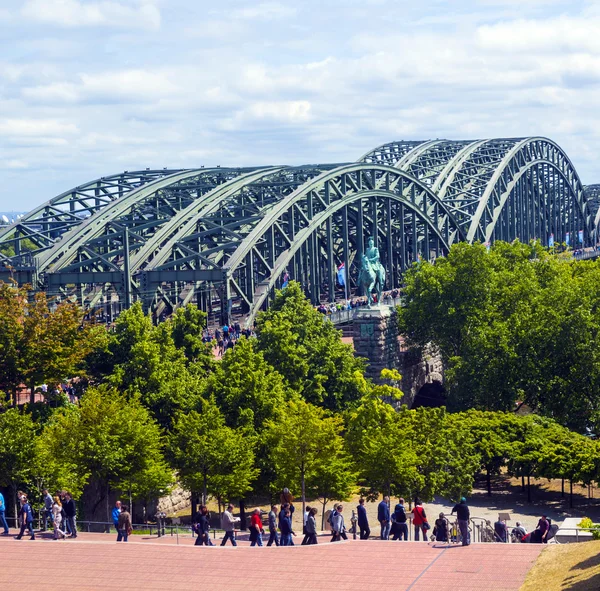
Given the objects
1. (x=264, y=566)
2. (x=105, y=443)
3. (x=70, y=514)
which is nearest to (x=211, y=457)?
(x=105, y=443)

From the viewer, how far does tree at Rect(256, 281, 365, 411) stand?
5781 centimetres

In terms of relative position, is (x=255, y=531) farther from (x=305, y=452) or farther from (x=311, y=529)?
(x=305, y=452)

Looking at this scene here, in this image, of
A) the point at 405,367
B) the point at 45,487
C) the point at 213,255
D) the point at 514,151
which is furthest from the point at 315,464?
the point at 514,151

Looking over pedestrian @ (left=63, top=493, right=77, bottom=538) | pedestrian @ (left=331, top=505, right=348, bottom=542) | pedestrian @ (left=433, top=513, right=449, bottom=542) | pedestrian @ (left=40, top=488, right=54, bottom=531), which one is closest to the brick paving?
pedestrian @ (left=63, top=493, right=77, bottom=538)

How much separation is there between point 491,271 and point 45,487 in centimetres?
4389

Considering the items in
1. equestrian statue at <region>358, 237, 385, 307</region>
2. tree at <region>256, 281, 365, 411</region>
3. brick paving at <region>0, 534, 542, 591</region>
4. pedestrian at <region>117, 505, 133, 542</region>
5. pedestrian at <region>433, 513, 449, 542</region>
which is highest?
equestrian statue at <region>358, 237, 385, 307</region>

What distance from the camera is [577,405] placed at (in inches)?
2491

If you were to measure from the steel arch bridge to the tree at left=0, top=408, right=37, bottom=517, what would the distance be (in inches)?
1115

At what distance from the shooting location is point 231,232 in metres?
83.9

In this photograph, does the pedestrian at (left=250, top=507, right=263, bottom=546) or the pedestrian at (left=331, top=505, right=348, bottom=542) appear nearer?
the pedestrian at (left=250, top=507, right=263, bottom=546)

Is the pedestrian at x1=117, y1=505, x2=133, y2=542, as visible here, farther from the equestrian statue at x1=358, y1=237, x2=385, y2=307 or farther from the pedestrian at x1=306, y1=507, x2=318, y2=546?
the equestrian statue at x1=358, y1=237, x2=385, y2=307

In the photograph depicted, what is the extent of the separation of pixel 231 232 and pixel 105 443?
41433mm

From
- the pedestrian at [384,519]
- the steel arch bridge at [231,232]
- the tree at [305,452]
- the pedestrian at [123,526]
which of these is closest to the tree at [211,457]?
the tree at [305,452]

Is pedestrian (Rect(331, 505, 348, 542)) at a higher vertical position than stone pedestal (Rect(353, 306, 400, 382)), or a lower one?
lower
